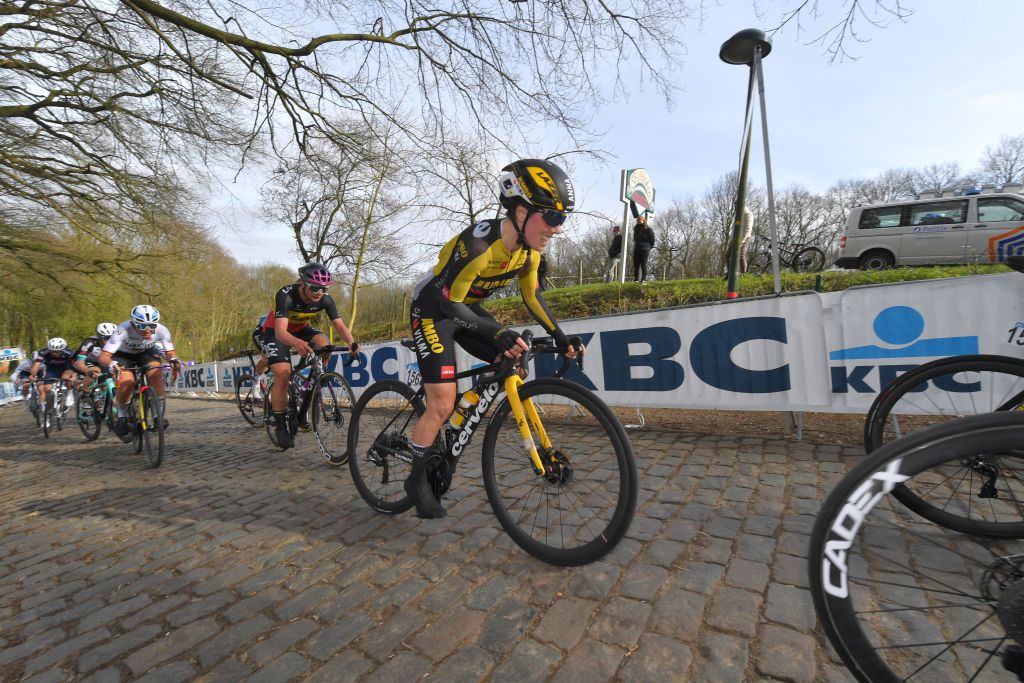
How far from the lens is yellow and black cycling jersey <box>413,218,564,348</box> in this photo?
263 cm

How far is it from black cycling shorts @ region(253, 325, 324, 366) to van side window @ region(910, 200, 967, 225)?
51.6 feet

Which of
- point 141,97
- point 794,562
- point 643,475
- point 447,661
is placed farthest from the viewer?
point 141,97

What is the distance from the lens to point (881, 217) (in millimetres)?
13484

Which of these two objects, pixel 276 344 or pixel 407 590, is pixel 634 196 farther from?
pixel 407 590

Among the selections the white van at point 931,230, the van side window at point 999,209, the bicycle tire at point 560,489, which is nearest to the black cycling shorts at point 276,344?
the bicycle tire at point 560,489

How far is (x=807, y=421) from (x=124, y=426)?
8.64m

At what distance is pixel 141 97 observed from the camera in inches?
346

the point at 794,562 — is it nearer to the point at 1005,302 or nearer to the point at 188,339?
the point at 1005,302

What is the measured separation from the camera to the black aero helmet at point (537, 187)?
245cm

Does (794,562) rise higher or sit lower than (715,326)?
lower

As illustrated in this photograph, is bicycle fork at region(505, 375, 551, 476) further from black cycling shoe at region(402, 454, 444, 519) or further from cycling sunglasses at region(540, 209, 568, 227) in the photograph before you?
cycling sunglasses at region(540, 209, 568, 227)

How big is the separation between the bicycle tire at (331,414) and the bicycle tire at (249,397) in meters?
3.18

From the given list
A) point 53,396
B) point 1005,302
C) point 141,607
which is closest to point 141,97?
point 53,396

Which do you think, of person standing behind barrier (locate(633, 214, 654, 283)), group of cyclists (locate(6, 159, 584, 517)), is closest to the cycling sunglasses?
group of cyclists (locate(6, 159, 584, 517))
